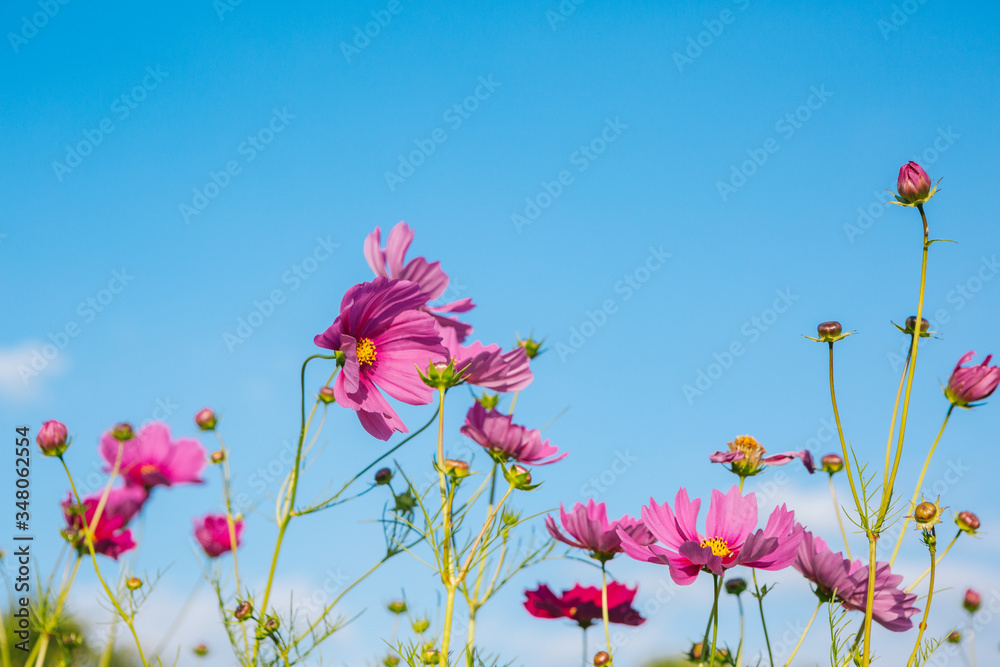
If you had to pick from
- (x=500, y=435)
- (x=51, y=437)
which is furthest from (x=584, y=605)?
(x=51, y=437)

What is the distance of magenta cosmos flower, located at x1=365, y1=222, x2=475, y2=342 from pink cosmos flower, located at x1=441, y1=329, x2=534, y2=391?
0.60 ft

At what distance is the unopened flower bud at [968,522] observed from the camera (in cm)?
122

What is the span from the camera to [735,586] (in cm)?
153

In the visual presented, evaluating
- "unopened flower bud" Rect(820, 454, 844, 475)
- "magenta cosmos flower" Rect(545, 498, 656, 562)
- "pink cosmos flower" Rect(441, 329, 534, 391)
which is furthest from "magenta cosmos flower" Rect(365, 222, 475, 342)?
"unopened flower bud" Rect(820, 454, 844, 475)

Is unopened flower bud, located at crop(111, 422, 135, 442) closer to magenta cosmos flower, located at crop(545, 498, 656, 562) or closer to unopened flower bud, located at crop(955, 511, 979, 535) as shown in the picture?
magenta cosmos flower, located at crop(545, 498, 656, 562)

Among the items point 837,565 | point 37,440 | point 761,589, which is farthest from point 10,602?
point 837,565

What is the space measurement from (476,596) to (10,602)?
0.77 metres

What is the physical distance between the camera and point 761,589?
1.32 metres

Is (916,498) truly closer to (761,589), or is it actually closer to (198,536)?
(761,589)

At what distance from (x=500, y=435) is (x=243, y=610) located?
54cm

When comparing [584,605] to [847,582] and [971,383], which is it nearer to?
[847,582]

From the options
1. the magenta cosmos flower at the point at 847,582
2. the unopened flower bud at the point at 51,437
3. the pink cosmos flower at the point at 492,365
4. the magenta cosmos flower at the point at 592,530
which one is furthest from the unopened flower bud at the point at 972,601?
the unopened flower bud at the point at 51,437

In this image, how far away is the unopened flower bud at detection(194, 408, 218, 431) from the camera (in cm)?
170

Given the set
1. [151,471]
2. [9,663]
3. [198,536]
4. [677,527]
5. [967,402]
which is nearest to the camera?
[9,663]
